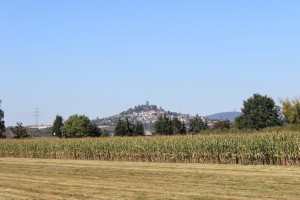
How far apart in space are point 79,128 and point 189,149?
289 ft

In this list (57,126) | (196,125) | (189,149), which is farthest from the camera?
(57,126)

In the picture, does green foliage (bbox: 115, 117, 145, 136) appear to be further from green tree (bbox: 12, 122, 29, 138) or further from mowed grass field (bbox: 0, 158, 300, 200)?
mowed grass field (bbox: 0, 158, 300, 200)

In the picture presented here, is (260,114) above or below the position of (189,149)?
above

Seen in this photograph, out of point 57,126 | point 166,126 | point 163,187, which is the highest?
point 57,126

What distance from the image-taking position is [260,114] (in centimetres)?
10206

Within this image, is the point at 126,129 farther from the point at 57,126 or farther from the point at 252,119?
the point at 57,126

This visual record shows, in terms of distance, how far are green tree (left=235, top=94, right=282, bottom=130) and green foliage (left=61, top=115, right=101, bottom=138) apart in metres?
38.2

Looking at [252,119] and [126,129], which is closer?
[252,119]

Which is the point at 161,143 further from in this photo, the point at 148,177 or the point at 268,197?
the point at 268,197

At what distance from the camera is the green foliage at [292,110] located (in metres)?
88.6

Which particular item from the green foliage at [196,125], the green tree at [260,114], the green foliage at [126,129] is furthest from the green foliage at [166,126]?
the green foliage at [196,125]

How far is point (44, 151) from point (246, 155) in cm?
2740

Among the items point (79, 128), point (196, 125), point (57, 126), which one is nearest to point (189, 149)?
point (79, 128)

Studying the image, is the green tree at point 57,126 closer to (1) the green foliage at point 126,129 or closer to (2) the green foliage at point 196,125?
(1) the green foliage at point 126,129
